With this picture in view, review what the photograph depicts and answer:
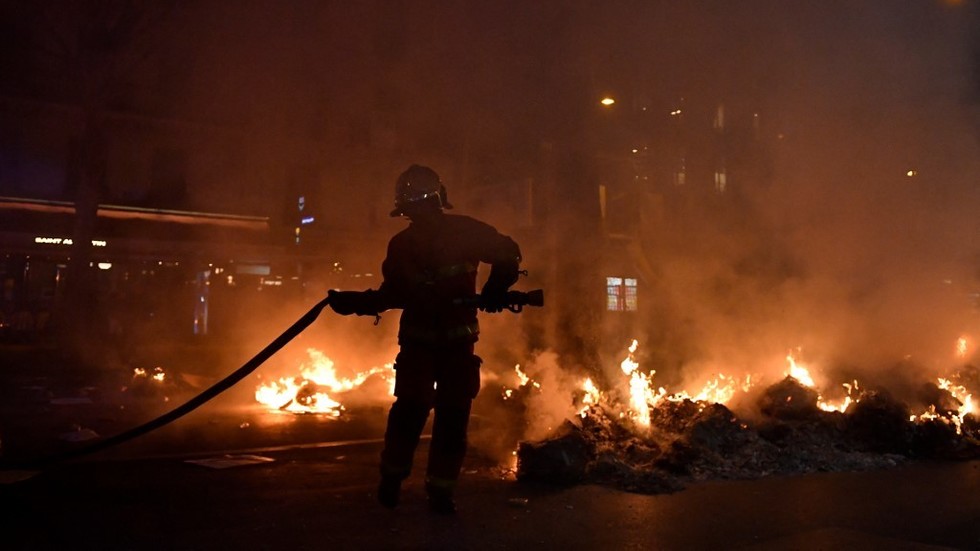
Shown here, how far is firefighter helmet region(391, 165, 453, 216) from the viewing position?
3475 millimetres

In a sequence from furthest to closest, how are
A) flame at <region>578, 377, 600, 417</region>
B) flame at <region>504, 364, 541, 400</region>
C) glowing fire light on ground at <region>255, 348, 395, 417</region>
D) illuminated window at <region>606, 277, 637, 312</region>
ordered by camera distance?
1. illuminated window at <region>606, 277, 637, 312</region>
2. glowing fire light on ground at <region>255, 348, 395, 417</region>
3. flame at <region>504, 364, 541, 400</region>
4. flame at <region>578, 377, 600, 417</region>

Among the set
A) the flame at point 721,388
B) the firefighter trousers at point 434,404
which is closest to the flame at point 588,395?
the flame at point 721,388

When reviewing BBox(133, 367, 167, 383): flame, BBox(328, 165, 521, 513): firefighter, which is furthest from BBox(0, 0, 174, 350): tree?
BBox(328, 165, 521, 513): firefighter

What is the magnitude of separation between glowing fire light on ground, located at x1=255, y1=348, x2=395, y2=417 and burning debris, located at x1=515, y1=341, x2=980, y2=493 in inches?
129

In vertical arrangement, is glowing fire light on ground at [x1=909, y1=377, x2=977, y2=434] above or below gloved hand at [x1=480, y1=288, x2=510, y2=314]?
below

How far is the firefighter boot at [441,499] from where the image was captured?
3496mm

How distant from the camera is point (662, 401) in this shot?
219 inches

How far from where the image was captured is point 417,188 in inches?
137

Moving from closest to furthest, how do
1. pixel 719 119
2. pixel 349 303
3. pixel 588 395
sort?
pixel 349 303 → pixel 588 395 → pixel 719 119

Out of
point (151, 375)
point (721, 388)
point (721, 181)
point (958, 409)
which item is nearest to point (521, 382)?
point (721, 388)

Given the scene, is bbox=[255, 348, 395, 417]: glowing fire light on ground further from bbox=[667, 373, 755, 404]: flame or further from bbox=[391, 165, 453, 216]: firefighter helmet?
bbox=[391, 165, 453, 216]: firefighter helmet

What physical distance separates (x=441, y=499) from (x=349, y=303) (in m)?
1.00

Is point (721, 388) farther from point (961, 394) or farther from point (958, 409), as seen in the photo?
point (961, 394)

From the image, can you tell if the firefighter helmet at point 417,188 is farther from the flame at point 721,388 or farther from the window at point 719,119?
the window at point 719,119
